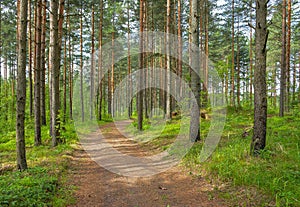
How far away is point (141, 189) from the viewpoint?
5.17 meters

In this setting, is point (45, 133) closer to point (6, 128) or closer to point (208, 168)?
point (6, 128)

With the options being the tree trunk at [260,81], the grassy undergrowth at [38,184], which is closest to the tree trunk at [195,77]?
the tree trunk at [260,81]

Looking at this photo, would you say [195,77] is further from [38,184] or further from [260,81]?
[38,184]

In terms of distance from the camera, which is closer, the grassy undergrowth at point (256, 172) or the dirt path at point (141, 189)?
the grassy undergrowth at point (256, 172)

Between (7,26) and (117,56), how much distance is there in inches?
508

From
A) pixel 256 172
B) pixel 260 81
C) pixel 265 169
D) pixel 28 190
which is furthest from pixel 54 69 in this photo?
pixel 265 169

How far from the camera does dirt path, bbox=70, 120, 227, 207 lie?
4.40 metres

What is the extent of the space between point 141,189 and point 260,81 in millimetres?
4333

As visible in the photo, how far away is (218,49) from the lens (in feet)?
96.8

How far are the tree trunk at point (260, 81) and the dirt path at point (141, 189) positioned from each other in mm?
2064

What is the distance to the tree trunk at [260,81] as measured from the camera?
5.98 metres

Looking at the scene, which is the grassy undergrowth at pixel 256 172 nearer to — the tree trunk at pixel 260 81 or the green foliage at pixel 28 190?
the tree trunk at pixel 260 81

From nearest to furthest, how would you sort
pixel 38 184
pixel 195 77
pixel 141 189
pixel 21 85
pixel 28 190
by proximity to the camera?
1. pixel 28 190
2. pixel 38 184
3. pixel 141 189
4. pixel 21 85
5. pixel 195 77

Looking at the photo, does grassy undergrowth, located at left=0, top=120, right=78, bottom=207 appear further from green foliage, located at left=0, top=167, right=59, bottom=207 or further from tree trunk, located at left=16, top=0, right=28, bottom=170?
tree trunk, located at left=16, top=0, right=28, bottom=170
